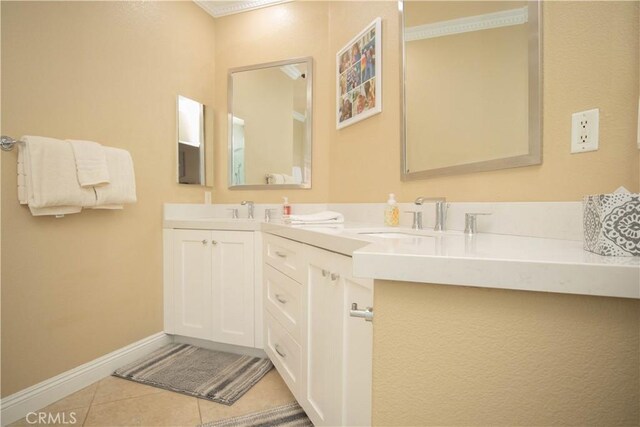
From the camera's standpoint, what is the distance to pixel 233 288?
1885 millimetres

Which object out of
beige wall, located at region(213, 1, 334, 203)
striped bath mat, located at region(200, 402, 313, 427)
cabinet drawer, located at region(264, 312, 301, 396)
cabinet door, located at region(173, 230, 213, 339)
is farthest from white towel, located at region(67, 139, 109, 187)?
striped bath mat, located at region(200, 402, 313, 427)

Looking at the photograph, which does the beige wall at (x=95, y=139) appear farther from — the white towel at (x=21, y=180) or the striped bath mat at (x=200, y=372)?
the striped bath mat at (x=200, y=372)

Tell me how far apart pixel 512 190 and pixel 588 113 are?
31 cm

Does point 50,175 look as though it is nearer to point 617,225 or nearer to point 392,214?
point 392,214

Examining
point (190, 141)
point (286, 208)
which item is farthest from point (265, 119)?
point (286, 208)

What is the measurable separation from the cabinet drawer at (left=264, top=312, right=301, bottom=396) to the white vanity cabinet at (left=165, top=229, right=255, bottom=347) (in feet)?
0.60

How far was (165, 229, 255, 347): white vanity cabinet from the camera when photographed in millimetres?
1856

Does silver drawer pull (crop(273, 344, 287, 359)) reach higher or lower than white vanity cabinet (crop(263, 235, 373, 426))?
lower

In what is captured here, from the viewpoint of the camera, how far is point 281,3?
7.65 feet

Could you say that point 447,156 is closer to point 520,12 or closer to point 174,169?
point 520,12

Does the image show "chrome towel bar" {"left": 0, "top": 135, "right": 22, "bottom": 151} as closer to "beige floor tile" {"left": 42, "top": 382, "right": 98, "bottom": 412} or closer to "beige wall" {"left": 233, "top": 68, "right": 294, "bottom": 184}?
"beige floor tile" {"left": 42, "top": 382, "right": 98, "bottom": 412}

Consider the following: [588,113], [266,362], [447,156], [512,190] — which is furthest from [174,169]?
[588,113]

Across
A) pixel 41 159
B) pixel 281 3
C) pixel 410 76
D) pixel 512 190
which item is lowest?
pixel 512 190

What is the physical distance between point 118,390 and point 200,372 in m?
0.39
